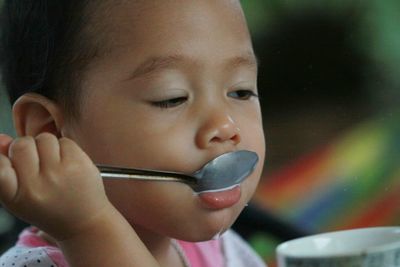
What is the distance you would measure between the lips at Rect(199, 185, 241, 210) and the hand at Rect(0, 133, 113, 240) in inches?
3.0

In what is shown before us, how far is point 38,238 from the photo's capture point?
513 millimetres

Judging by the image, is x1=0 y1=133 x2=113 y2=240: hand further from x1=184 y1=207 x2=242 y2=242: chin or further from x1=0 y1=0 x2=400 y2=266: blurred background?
x1=0 y1=0 x2=400 y2=266: blurred background

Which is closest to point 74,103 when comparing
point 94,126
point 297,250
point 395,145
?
point 94,126

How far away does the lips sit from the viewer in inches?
16.8

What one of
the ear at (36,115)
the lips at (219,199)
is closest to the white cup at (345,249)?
the lips at (219,199)

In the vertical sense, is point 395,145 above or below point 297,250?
below

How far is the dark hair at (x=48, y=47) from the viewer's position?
0.46m

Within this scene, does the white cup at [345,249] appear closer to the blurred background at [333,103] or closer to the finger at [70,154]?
the finger at [70,154]

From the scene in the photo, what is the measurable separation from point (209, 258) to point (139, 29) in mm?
215

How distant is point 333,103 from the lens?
0.63 meters

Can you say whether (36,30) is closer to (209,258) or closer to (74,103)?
(74,103)

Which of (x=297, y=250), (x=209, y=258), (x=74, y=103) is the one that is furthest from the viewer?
(x=209, y=258)

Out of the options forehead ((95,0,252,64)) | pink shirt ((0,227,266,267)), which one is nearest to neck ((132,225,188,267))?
pink shirt ((0,227,266,267))

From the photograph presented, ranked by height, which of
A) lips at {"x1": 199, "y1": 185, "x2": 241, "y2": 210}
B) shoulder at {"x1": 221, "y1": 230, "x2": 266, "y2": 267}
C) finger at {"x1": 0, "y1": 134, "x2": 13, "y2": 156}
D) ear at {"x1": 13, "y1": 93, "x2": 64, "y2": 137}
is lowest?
shoulder at {"x1": 221, "y1": 230, "x2": 266, "y2": 267}
